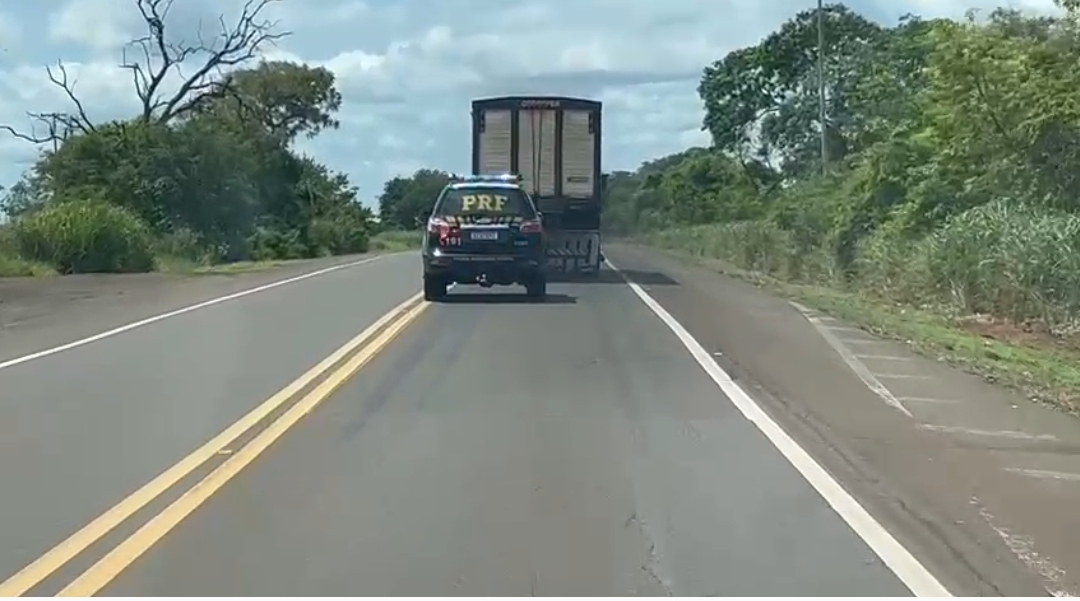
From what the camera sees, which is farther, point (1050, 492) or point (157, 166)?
point (157, 166)

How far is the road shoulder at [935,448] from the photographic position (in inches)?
340

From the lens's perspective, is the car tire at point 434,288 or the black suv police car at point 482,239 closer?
the black suv police car at point 482,239

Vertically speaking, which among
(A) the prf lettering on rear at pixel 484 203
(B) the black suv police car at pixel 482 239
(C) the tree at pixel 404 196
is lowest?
(C) the tree at pixel 404 196

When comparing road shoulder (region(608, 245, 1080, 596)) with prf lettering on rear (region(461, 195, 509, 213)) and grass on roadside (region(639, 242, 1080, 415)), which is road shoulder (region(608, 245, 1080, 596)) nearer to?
grass on roadside (region(639, 242, 1080, 415))

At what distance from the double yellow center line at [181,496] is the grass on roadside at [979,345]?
6.31 meters

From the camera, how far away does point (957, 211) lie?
3381 centimetres

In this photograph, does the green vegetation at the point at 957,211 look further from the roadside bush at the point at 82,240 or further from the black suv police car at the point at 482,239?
the roadside bush at the point at 82,240

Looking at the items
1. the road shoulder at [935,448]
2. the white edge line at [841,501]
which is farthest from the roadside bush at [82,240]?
the white edge line at [841,501]

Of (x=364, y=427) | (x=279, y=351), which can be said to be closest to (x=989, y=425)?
(x=364, y=427)

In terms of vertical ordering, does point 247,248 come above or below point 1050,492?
below

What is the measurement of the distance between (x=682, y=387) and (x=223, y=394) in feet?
13.5

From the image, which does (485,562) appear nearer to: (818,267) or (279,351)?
(279,351)

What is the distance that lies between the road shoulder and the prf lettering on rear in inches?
269

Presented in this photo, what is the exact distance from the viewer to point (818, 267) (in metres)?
40.0
